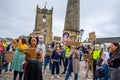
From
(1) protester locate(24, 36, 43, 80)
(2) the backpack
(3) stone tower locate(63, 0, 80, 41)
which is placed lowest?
(2) the backpack

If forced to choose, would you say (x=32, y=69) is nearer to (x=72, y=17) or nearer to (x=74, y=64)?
(x=74, y=64)

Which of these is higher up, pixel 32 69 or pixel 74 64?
pixel 32 69

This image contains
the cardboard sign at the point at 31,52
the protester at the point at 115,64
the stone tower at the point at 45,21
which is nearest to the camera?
the cardboard sign at the point at 31,52

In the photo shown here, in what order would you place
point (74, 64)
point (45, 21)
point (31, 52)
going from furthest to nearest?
point (45, 21)
point (74, 64)
point (31, 52)

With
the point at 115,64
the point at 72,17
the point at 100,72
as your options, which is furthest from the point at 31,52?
the point at 72,17

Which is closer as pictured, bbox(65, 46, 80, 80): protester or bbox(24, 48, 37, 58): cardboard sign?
bbox(24, 48, 37, 58): cardboard sign

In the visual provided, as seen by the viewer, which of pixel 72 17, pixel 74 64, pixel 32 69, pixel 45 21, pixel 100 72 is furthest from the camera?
pixel 45 21

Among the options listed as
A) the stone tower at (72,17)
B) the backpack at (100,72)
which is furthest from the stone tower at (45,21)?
the backpack at (100,72)

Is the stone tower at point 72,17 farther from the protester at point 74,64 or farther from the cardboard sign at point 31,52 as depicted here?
the cardboard sign at point 31,52

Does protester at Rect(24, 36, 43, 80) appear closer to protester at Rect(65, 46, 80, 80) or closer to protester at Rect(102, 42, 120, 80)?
protester at Rect(102, 42, 120, 80)

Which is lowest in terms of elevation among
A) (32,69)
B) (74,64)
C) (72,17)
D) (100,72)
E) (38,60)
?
(100,72)

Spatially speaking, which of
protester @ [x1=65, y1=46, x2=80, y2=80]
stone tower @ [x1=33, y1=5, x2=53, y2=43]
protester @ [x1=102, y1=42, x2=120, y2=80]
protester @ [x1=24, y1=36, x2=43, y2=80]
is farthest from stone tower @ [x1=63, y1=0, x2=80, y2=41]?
stone tower @ [x1=33, y1=5, x2=53, y2=43]

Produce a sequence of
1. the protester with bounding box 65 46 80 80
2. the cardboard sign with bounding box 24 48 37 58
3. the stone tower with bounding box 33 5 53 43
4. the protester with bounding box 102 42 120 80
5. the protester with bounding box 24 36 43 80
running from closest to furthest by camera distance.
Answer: the cardboard sign with bounding box 24 48 37 58 → the protester with bounding box 24 36 43 80 → the protester with bounding box 102 42 120 80 → the protester with bounding box 65 46 80 80 → the stone tower with bounding box 33 5 53 43

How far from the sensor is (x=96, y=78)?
31.5 ft
